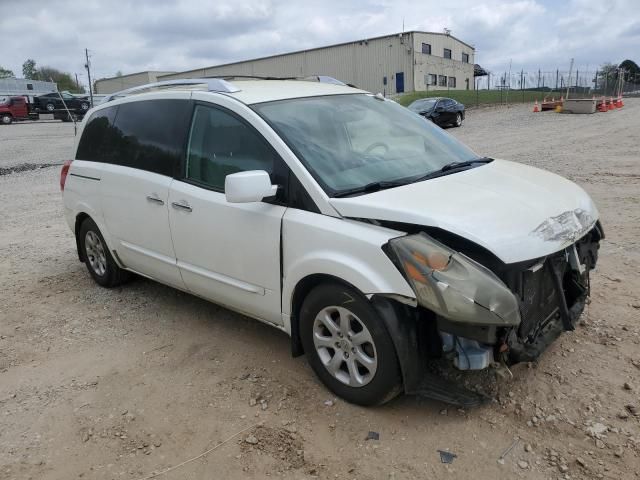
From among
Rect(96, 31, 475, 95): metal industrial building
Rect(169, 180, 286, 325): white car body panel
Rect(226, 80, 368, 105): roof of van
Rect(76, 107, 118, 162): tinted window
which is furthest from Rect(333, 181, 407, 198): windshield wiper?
Rect(96, 31, 475, 95): metal industrial building

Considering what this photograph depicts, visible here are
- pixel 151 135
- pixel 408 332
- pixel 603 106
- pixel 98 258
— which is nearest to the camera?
pixel 408 332

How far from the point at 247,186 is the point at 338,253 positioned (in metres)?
0.63

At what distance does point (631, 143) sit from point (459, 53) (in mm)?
50995

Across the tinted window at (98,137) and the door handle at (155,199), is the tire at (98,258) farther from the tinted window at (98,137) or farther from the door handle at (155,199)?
the door handle at (155,199)

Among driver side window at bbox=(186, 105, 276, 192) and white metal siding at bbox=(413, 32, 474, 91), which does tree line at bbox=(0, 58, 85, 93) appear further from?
driver side window at bbox=(186, 105, 276, 192)

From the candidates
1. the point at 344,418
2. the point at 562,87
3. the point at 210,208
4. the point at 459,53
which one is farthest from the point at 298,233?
the point at 459,53

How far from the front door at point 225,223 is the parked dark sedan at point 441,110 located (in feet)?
73.3

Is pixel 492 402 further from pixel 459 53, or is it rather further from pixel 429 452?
pixel 459 53

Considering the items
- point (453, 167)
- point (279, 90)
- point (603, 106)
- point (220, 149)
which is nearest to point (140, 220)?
point (220, 149)

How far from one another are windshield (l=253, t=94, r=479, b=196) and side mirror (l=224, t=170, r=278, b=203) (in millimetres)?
305

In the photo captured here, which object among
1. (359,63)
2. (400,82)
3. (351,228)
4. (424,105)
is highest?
(359,63)

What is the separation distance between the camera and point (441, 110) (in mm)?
25328

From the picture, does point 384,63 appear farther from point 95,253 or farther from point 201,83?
point 201,83

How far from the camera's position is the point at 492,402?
10.1ft
